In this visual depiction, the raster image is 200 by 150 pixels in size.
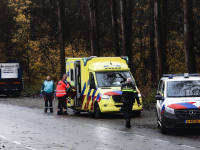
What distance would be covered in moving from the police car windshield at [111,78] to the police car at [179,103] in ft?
18.0

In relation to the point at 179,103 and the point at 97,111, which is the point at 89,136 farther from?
the point at 97,111

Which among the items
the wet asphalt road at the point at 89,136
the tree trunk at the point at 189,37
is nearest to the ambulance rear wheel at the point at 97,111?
the wet asphalt road at the point at 89,136

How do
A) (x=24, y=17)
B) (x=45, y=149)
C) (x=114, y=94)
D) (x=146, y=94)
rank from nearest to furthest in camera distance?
(x=45, y=149) → (x=114, y=94) → (x=146, y=94) → (x=24, y=17)

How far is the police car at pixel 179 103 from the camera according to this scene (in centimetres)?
1491

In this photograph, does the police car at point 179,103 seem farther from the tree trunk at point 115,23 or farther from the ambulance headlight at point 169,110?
the tree trunk at point 115,23

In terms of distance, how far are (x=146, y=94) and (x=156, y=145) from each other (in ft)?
63.1

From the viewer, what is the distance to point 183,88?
53.5 ft

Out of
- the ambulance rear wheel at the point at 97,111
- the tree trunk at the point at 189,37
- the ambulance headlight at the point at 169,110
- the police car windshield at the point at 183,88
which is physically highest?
the tree trunk at the point at 189,37

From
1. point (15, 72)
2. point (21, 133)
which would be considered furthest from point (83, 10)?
point (21, 133)

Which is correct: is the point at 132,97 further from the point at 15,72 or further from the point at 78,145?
the point at 15,72

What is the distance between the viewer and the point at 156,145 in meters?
12.7

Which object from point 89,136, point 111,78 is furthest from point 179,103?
point 111,78

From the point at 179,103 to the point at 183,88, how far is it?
124cm

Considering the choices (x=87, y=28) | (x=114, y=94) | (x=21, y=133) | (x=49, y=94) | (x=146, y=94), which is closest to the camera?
(x=21, y=133)
